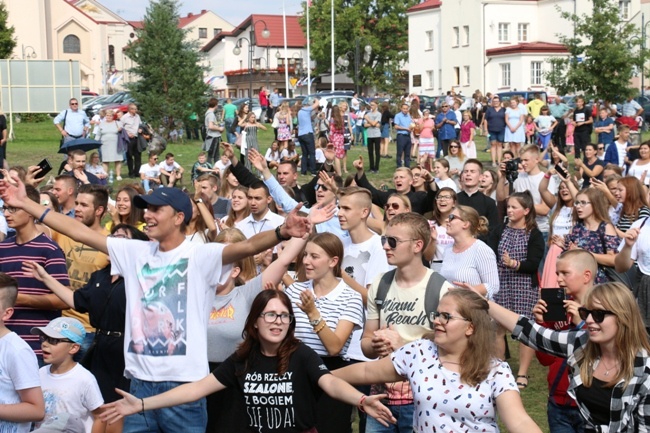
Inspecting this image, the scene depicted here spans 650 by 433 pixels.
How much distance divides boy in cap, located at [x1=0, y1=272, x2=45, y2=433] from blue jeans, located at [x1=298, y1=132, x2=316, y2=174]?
62.8ft

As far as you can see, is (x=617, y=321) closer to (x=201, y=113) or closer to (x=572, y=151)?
(x=572, y=151)

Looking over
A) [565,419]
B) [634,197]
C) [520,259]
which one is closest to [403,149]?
[634,197]

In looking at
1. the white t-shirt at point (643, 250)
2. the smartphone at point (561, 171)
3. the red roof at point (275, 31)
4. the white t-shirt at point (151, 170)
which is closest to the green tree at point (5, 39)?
the white t-shirt at point (151, 170)

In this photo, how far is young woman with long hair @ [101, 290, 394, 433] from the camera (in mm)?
5242

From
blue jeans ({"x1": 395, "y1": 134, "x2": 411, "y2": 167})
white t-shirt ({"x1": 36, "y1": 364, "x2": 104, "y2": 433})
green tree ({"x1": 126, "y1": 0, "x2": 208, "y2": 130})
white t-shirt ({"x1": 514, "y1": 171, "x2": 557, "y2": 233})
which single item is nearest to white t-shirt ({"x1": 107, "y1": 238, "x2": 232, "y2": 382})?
white t-shirt ({"x1": 36, "y1": 364, "x2": 104, "y2": 433})

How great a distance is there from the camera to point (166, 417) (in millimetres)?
5371

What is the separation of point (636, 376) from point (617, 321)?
0.27 meters

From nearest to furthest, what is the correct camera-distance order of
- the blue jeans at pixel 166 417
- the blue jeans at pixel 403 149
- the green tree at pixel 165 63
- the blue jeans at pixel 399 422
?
1. the blue jeans at pixel 166 417
2. the blue jeans at pixel 399 422
3. the blue jeans at pixel 403 149
4. the green tree at pixel 165 63

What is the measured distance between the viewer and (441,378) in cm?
478

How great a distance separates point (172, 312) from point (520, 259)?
5023 millimetres

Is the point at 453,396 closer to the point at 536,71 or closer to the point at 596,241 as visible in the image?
the point at 596,241

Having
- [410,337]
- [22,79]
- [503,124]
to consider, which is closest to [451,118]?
[503,124]

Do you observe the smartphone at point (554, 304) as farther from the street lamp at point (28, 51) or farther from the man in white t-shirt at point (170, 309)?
the street lamp at point (28, 51)

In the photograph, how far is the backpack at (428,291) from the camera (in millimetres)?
6059
